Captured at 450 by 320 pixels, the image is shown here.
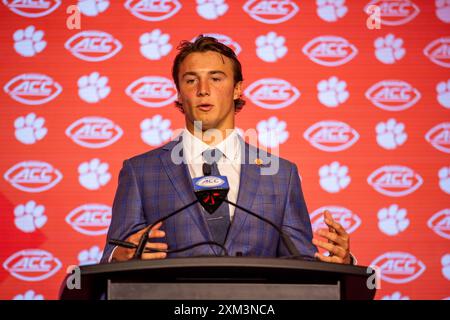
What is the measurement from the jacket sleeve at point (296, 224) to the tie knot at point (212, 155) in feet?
0.96

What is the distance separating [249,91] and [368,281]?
5.90ft

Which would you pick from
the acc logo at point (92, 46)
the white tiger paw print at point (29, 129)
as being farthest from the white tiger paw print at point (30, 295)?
the acc logo at point (92, 46)

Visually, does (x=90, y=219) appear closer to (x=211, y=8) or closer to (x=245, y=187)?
(x=245, y=187)

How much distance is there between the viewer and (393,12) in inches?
135

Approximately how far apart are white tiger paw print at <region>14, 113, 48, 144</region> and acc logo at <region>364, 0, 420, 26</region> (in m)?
Result: 1.75

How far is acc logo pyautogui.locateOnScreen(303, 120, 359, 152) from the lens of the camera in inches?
131

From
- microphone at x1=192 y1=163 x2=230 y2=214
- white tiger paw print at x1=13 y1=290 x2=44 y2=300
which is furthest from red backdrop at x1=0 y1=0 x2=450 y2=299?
microphone at x1=192 y1=163 x2=230 y2=214

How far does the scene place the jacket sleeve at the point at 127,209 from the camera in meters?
2.36

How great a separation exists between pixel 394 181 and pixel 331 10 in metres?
0.93

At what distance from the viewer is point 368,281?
5.41ft

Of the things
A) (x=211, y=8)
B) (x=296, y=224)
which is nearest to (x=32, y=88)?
(x=211, y=8)
